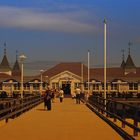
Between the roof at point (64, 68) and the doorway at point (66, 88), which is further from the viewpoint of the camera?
the roof at point (64, 68)

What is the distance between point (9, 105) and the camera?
25.9 meters

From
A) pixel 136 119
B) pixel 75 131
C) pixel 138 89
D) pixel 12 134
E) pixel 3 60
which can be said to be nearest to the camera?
pixel 136 119

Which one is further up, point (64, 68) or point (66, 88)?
point (64, 68)

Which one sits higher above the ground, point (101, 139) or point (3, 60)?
point (3, 60)

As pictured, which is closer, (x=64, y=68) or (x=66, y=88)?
(x=66, y=88)

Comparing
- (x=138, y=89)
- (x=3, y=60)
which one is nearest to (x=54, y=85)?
(x=138, y=89)

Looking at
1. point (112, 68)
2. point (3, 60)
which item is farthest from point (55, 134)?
point (3, 60)

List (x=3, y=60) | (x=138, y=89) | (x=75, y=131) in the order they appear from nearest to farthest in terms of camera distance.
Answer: (x=75, y=131)
(x=138, y=89)
(x=3, y=60)

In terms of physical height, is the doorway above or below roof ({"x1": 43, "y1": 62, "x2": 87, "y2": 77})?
below

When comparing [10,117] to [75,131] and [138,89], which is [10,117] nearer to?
[75,131]

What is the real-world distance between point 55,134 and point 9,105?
28.2 ft

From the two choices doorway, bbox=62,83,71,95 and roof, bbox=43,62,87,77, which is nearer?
doorway, bbox=62,83,71,95

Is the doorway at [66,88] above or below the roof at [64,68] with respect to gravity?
below

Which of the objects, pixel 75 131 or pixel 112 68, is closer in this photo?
pixel 75 131
